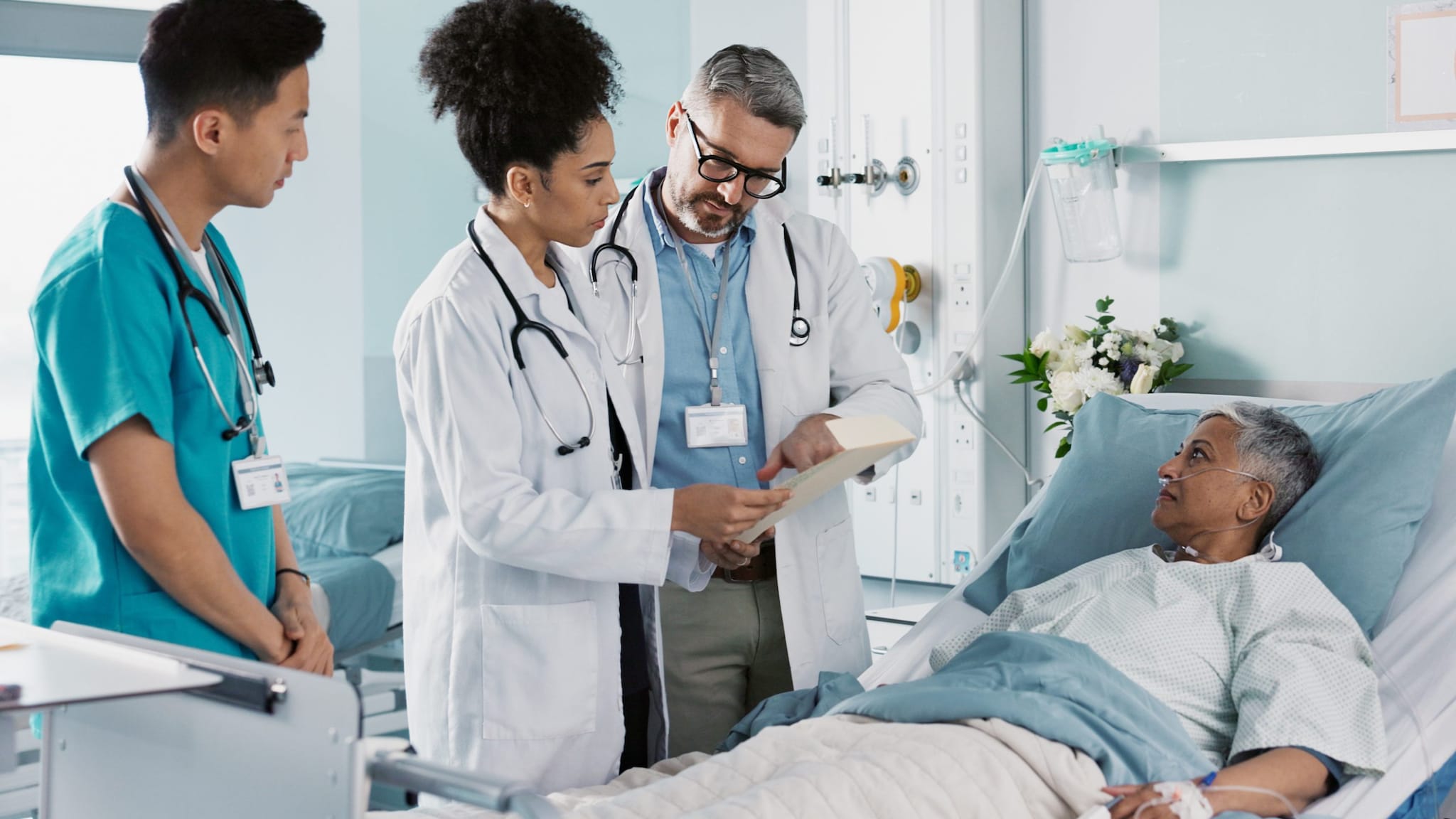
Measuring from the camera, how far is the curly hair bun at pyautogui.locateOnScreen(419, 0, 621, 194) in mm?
1546

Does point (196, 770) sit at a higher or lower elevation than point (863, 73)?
lower

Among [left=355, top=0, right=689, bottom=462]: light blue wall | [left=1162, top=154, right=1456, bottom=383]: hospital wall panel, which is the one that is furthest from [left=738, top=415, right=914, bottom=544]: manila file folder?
[left=355, top=0, right=689, bottom=462]: light blue wall

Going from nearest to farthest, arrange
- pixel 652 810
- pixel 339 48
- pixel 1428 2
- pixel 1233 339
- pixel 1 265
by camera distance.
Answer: pixel 652 810, pixel 1428 2, pixel 1233 339, pixel 1 265, pixel 339 48

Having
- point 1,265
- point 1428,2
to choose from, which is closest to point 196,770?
point 1428,2

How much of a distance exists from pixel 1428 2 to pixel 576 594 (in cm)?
195

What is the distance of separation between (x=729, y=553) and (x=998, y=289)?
4.60 feet

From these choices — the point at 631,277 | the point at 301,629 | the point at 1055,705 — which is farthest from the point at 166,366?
the point at 1055,705

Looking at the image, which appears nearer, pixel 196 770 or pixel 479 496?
pixel 196 770

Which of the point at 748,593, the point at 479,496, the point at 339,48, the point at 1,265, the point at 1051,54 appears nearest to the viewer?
the point at 479,496

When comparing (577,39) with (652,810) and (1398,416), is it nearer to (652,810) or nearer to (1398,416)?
(652,810)

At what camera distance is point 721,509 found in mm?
1561

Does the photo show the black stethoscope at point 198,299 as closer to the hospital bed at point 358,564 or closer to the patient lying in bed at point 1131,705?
the patient lying in bed at point 1131,705

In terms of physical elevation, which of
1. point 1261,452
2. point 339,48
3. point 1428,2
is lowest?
point 1261,452

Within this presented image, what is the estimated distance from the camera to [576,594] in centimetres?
164
